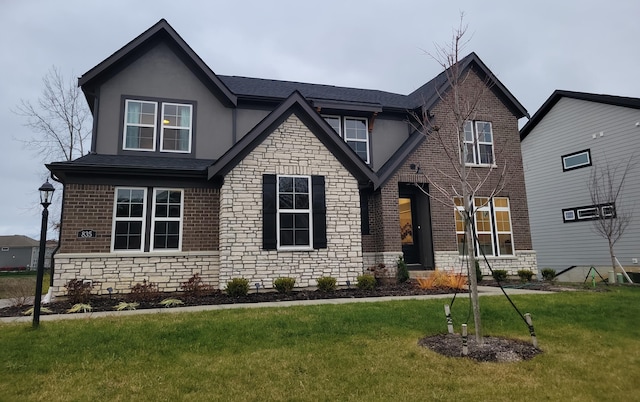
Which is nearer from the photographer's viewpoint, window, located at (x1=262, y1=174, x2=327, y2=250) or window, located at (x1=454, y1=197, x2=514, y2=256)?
window, located at (x1=262, y1=174, x2=327, y2=250)

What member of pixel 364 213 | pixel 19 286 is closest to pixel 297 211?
pixel 364 213

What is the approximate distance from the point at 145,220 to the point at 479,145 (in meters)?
12.5

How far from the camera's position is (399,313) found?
7.34 metres

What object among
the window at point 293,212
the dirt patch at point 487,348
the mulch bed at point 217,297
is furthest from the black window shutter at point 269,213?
the dirt patch at point 487,348

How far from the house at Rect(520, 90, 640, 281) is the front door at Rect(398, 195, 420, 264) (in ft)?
27.7

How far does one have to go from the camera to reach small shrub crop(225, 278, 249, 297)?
9.97 metres

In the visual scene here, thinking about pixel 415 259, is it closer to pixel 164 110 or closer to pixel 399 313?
pixel 399 313

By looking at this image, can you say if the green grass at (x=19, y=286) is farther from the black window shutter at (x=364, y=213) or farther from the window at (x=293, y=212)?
the black window shutter at (x=364, y=213)

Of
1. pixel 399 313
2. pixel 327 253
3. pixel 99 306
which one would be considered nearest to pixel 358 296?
pixel 327 253

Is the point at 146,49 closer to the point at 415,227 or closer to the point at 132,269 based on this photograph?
the point at 132,269

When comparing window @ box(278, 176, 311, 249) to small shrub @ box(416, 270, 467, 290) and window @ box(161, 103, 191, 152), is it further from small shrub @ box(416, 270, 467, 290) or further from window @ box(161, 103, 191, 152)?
window @ box(161, 103, 191, 152)

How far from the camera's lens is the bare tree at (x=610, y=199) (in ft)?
52.9

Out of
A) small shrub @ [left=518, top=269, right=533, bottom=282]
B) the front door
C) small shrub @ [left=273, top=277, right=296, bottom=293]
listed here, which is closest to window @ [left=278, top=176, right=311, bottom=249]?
small shrub @ [left=273, top=277, right=296, bottom=293]

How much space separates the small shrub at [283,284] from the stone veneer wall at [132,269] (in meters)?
1.94
